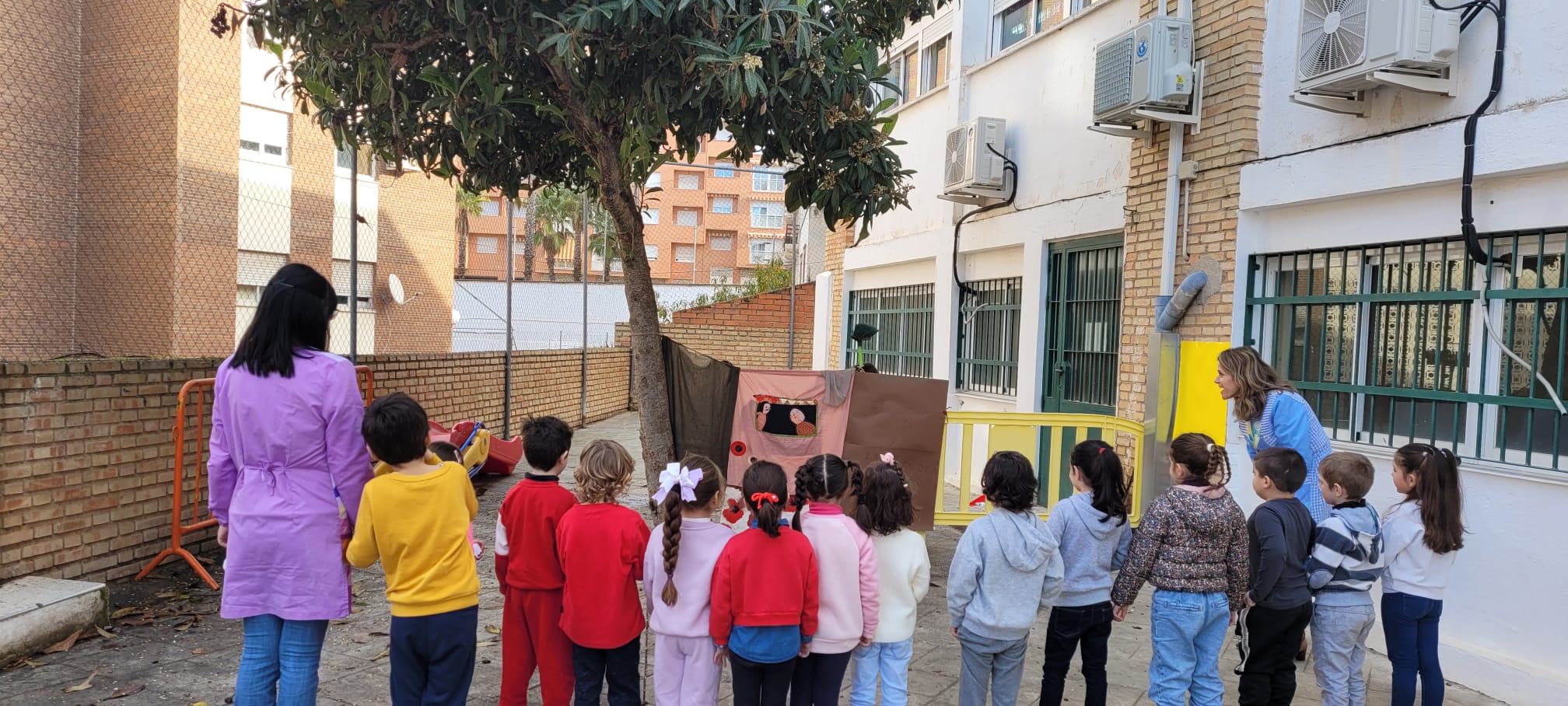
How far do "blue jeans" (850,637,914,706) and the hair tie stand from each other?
93 centimetres

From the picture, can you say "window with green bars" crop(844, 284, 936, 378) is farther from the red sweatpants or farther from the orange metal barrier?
the red sweatpants

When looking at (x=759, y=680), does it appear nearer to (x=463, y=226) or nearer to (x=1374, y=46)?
(x=1374, y=46)

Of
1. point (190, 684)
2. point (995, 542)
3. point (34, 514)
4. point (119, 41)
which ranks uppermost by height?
point (119, 41)

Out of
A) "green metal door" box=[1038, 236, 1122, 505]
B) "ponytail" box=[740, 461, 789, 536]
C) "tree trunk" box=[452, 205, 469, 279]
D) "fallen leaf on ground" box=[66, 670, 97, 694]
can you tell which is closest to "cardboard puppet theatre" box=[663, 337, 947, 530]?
"green metal door" box=[1038, 236, 1122, 505]

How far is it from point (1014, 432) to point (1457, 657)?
2.82 metres

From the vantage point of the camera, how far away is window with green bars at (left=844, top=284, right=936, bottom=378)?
1158 cm

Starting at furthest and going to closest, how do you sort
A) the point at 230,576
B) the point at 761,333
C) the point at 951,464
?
the point at 761,333
the point at 951,464
the point at 230,576

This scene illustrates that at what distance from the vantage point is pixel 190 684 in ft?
14.4

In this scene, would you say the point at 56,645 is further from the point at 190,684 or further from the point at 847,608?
the point at 847,608

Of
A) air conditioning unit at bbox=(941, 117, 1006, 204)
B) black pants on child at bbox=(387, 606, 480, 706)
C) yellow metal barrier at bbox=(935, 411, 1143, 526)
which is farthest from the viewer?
air conditioning unit at bbox=(941, 117, 1006, 204)

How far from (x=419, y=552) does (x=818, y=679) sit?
4.85 feet

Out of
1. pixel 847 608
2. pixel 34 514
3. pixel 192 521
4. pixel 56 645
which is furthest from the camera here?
pixel 192 521

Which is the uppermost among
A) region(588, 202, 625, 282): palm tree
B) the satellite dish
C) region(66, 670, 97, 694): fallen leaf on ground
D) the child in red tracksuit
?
region(588, 202, 625, 282): palm tree

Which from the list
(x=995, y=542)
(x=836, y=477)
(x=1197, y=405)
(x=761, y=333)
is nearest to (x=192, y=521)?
(x=836, y=477)
